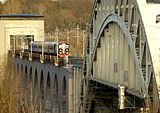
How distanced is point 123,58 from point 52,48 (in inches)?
1152

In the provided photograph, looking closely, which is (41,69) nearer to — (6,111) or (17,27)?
(17,27)

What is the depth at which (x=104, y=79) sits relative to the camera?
2920cm

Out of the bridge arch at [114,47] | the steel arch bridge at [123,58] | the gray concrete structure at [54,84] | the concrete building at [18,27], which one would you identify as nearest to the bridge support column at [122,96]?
the steel arch bridge at [123,58]

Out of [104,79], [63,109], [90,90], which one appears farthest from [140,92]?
[63,109]

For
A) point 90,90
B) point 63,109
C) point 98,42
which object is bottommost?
point 63,109

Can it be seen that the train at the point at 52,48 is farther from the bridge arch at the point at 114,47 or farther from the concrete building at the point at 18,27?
the bridge arch at the point at 114,47

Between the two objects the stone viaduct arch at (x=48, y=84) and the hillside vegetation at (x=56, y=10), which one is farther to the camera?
the hillside vegetation at (x=56, y=10)

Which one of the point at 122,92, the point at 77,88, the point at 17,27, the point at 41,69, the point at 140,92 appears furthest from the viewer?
the point at 17,27

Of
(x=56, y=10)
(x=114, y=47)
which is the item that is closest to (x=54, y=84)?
(x=114, y=47)

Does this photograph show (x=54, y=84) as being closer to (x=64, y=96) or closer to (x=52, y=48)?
(x=64, y=96)

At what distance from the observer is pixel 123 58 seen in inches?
989

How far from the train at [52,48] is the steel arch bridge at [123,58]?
50.8 ft

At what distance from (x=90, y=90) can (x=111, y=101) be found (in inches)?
53.4

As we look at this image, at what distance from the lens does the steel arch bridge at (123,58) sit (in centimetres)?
1900
